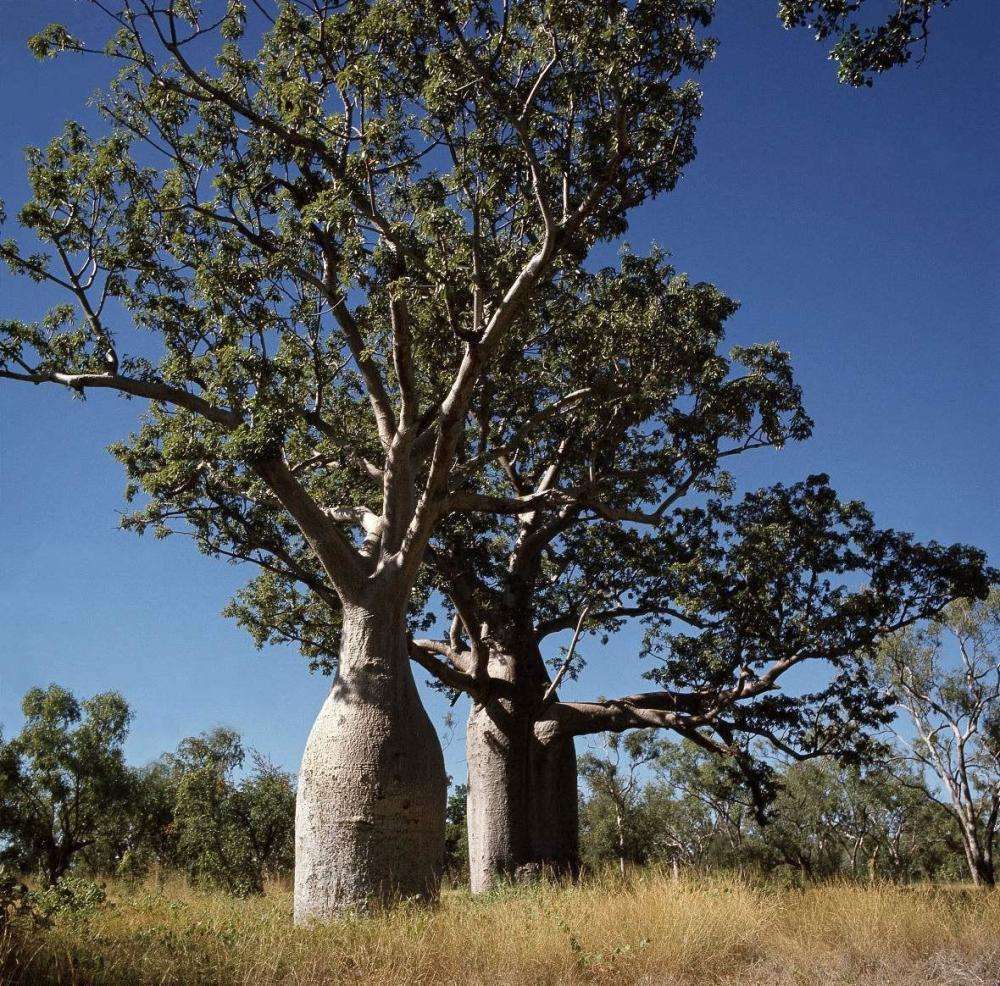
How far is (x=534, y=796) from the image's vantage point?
1348 cm

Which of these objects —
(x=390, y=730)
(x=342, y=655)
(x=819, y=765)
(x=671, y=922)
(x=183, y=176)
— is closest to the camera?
(x=671, y=922)

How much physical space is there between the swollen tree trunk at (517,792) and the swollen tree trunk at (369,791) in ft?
12.3

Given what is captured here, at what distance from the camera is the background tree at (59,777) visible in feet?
81.1

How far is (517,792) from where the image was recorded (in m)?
13.4

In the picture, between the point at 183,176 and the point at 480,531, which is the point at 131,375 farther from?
the point at 480,531

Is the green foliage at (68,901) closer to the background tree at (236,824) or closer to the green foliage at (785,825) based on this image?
the background tree at (236,824)

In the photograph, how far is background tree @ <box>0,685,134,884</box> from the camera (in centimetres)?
2473

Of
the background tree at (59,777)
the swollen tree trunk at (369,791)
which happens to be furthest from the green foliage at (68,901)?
the background tree at (59,777)

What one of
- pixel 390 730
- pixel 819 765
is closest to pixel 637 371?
pixel 390 730

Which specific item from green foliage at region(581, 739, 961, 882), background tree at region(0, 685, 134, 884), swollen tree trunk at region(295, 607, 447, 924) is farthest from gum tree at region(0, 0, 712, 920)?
green foliage at region(581, 739, 961, 882)

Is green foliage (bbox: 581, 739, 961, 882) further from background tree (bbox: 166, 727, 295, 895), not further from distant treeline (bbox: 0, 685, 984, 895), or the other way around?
background tree (bbox: 166, 727, 295, 895)

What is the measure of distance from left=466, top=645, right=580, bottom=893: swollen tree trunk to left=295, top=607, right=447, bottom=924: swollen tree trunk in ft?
12.3

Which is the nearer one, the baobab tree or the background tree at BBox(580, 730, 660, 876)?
the baobab tree

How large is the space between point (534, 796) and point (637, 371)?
6507 millimetres
